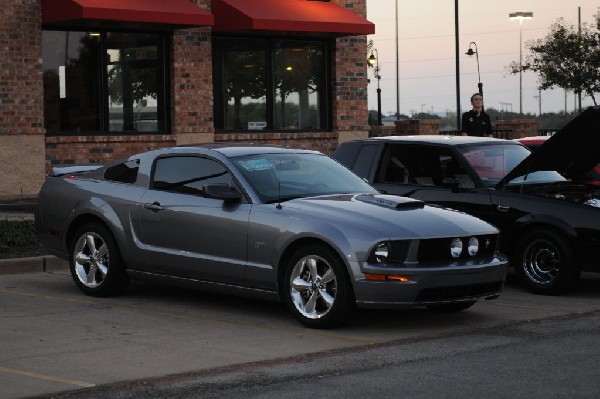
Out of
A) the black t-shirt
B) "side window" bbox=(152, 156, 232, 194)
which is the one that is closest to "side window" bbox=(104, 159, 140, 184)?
"side window" bbox=(152, 156, 232, 194)

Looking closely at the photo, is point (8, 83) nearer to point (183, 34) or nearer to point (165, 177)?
point (183, 34)

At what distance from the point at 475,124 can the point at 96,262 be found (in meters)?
9.24

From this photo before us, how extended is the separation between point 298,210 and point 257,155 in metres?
→ 1.12

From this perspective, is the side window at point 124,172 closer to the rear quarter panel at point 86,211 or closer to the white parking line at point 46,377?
the rear quarter panel at point 86,211

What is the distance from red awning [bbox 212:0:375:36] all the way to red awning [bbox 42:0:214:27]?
2.48ft

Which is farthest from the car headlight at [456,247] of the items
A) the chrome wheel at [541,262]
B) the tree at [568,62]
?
the tree at [568,62]

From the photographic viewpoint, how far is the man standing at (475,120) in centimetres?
1936

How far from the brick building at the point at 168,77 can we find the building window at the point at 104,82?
22 millimetres

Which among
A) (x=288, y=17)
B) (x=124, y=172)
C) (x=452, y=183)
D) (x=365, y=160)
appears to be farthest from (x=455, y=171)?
(x=288, y=17)

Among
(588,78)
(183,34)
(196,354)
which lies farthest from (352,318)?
(588,78)

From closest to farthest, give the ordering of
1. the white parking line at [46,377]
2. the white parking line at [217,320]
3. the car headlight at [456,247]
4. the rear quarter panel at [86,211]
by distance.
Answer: the white parking line at [46,377], the white parking line at [217,320], the car headlight at [456,247], the rear quarter panel at [86,211]

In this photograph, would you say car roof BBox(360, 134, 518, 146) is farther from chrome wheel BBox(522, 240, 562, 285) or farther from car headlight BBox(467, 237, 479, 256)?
car headlight BBox(467, 237, 479, 256)

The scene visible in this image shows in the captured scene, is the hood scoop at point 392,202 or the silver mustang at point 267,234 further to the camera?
the hood scoop at point 392,202

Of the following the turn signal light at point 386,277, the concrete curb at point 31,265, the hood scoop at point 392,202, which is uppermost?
the hood scoop at point 392,202
